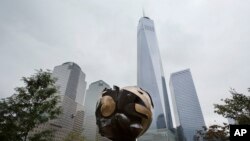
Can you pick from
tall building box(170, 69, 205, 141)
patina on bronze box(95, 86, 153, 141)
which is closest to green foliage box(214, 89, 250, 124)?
patina on bronze box(95, 86, 153, 141)

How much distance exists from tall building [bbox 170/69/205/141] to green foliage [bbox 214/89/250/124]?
337ft

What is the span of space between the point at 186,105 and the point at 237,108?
119779mm

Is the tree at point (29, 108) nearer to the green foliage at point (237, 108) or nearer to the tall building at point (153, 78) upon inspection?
the green foliage at point (237, 108)

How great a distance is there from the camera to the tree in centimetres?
1074

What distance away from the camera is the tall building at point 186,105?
4547 inches

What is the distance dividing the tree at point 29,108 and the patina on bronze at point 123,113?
20.0ft

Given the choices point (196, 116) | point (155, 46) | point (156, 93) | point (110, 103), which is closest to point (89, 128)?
point (110, 103)

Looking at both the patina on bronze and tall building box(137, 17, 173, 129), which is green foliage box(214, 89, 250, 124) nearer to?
the patina on bronze

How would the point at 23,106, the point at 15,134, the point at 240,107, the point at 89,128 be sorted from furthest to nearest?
the point at 89,128
the point at 240,107
the point at 23,106
the point at 15,134

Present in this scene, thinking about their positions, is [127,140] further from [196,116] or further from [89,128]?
[196,116]

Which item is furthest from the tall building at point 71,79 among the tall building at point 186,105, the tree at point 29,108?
the tree at point 29,108

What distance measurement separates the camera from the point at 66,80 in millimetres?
126062

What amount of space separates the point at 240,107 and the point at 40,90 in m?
14.1

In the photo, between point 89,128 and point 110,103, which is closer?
point 110,103
